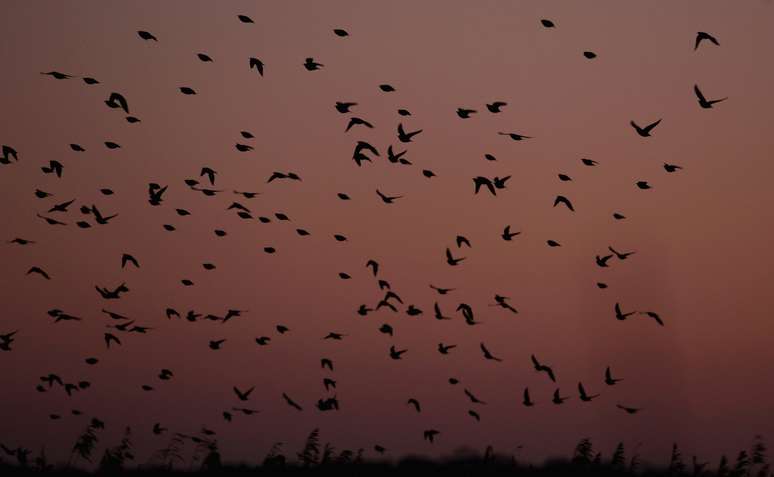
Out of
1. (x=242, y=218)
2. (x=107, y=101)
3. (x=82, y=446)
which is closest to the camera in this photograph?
(x=82, y=446)

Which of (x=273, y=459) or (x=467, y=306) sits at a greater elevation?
(x=467, y=306)

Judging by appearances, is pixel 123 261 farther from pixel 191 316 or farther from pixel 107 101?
pixel 107 101

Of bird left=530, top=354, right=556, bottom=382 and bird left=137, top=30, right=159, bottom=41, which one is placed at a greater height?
bird left=137, top=30, right=159, bottom=41

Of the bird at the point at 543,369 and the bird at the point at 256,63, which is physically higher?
the bird at the point at 256,63

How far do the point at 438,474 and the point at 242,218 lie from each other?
800cm

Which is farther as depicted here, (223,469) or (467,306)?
(467,306)

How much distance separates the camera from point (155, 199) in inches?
1117

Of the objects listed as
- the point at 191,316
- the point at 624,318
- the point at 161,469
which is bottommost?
the point at 161,469

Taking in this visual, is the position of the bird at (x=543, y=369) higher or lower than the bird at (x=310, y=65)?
lower

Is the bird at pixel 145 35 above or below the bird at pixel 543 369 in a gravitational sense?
above

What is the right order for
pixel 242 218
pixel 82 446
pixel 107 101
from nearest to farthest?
pixel 82 446
pixel 107 101
pixel 242 218

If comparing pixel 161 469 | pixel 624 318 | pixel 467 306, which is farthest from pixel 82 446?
pixel 624 318

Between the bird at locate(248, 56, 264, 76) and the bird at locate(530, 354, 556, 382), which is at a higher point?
the bird at locate(248, 56, 264, 76)

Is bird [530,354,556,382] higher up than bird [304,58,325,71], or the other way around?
bird [304,58,325,71]
